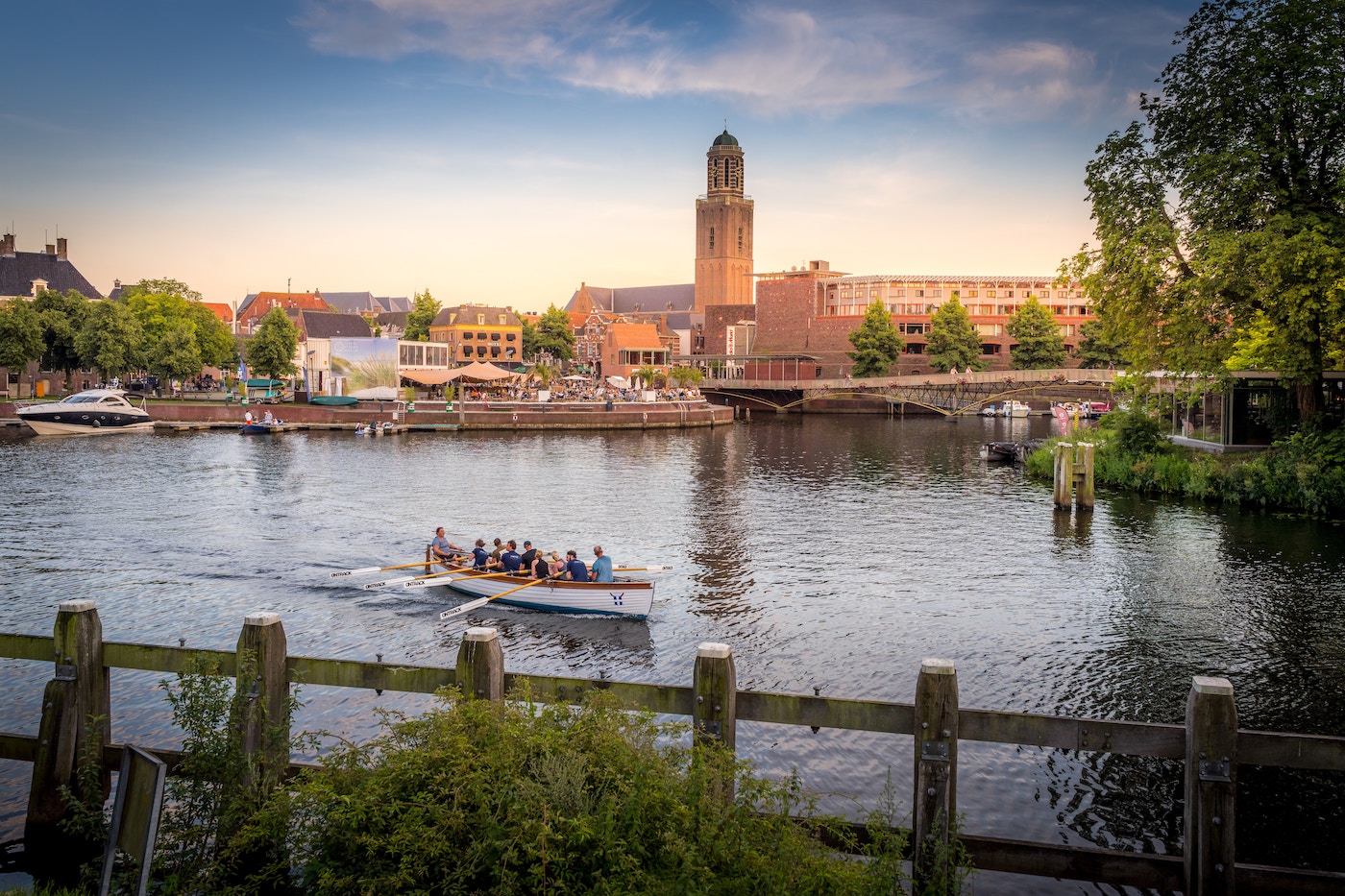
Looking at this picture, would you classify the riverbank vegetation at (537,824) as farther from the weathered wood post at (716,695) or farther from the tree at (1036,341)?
the tree at (1036,341)

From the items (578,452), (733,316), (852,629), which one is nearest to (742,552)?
(852,629)

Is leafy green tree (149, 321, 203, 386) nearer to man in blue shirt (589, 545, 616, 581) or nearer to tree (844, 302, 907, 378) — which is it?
tree (844, 302, 907, 378)

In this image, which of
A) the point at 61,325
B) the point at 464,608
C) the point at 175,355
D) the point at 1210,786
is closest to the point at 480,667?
the point at 1210,786

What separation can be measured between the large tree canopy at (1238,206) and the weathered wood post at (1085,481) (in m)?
4.16

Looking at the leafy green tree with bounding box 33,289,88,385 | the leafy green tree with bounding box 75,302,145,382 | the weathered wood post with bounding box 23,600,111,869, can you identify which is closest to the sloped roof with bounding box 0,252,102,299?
the leafy green tree with bounding box 33,289,88,385

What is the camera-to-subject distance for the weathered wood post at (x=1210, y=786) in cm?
768

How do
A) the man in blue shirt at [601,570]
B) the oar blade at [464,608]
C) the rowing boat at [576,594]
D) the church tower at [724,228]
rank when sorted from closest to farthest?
the rowing boat at [576,594]
the oar blade at [464,608]
the man in blue shirt at [601,570]
the church tower at [724,228]

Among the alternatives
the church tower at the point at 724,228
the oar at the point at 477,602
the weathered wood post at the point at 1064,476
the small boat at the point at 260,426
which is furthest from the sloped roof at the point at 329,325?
the oar at the point at 477,602

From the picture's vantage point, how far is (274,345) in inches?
3873

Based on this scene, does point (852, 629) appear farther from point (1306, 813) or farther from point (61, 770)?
point (61, 770)

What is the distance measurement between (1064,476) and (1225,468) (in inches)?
255

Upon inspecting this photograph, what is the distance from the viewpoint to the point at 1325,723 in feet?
51.4

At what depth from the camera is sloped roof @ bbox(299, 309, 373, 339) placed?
13000cm

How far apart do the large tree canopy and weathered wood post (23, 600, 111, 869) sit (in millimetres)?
30510
